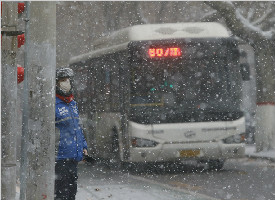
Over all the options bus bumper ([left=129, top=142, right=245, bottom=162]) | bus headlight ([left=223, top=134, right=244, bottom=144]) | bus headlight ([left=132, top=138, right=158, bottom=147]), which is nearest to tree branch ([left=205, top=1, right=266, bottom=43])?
bus headlight ([left=223, top=134, right=244, bottom=144])

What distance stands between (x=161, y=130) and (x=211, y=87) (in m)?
1.38

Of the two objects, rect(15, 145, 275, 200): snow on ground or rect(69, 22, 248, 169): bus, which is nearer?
rect(15, 145, 275, 200): snow on ground

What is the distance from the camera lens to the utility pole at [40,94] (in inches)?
242

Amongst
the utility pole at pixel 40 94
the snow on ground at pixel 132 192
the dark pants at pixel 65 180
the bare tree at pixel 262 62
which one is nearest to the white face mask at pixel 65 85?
the dark pants at pixel 65 180

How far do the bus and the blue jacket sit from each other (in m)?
7.65

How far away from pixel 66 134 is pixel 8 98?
45.3 inches

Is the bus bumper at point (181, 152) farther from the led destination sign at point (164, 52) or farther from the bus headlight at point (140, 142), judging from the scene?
the led destination sign at point (164, 52)

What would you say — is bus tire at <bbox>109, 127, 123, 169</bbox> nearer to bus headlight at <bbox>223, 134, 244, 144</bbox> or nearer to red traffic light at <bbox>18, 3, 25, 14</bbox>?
bus headlight at <bbox>223, 134, 244, 144</bbox>

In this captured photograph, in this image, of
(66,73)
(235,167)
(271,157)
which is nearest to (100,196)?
(66,73)

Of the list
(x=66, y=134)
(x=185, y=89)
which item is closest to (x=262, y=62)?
(x=185, y=89)

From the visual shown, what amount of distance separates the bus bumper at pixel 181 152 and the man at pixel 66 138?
763cm

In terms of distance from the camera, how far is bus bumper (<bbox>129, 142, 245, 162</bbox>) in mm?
15641

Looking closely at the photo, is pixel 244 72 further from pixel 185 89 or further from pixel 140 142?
pixel 140 142

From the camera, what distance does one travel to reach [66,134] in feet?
25.7
